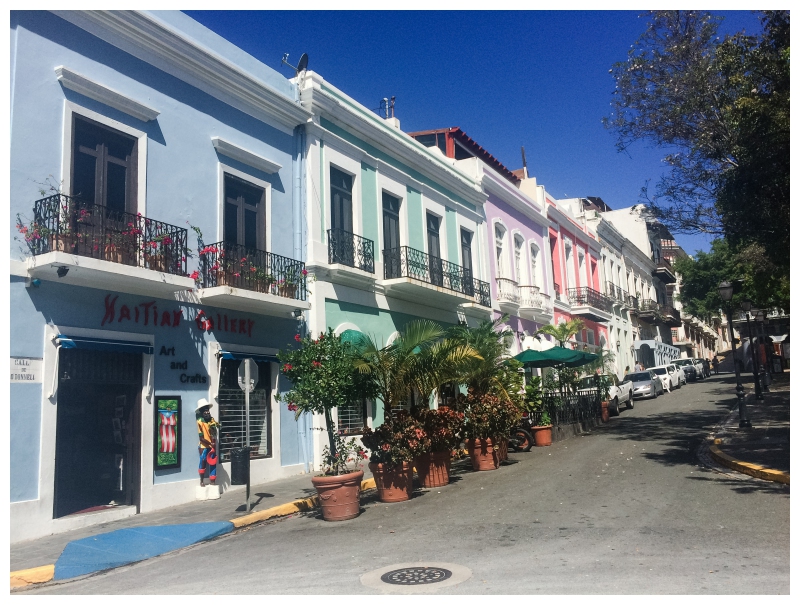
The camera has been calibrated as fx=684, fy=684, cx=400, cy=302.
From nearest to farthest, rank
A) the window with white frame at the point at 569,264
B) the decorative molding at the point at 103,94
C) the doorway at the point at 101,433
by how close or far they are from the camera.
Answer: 1. the decorative molding at the point at 103,94
2. the doorway at the point at 101,433
3. the window with white frame at the point at 569,264

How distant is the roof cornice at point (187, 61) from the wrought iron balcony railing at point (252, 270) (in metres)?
3.14

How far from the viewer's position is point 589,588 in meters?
5.34

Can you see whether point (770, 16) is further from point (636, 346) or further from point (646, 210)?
point (636, 346)

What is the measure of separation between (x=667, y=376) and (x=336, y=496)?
87.1 ft

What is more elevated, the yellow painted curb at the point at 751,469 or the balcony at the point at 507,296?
the balcony at the point at 507,296

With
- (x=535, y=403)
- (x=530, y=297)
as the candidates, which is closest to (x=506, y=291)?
(x=530, y=297)

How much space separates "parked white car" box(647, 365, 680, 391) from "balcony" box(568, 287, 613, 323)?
11.4 feet

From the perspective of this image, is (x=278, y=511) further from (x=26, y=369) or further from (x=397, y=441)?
(x=26, y=369)

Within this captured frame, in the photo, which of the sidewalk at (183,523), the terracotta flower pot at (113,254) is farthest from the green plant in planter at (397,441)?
the terracotta flower pot at (113,254)

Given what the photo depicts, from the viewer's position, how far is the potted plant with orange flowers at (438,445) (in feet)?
38.9

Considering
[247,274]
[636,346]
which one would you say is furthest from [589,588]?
[636,346]

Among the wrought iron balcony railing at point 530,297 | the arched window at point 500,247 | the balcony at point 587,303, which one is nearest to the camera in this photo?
the arched window at point 500,247

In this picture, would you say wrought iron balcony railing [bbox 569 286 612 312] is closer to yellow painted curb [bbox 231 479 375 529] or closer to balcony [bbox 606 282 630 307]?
balcony [bbox 606 282 630 307]

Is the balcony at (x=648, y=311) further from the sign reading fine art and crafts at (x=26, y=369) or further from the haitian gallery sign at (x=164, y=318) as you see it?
the sign reading fine art and crafts at (x=26, y=369)
